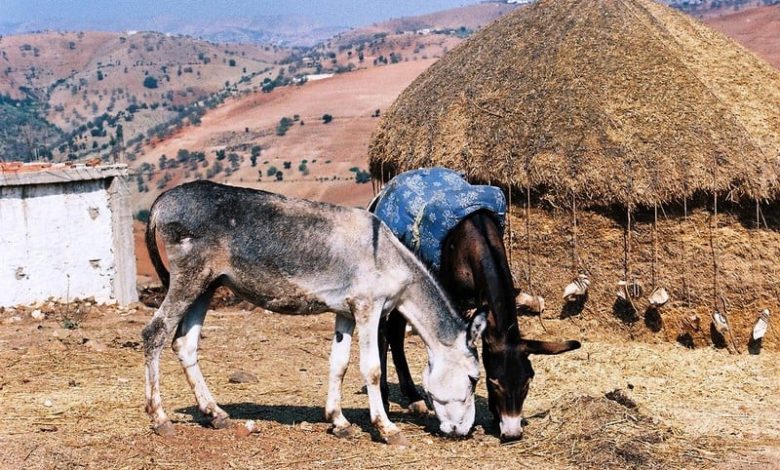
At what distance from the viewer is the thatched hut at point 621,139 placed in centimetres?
1030

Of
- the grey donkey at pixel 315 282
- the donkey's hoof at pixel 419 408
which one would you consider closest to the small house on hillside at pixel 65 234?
the grey donkey at pixel 315 282

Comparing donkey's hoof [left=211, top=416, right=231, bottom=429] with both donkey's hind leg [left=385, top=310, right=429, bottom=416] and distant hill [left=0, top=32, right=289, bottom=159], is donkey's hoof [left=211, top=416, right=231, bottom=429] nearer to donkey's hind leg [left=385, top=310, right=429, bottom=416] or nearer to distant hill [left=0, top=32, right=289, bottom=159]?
A: donkey's hind leg [left=385, top=310, right=429, bottom=416]

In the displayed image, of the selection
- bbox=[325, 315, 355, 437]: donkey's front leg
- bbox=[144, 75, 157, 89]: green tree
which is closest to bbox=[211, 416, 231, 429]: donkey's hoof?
bbox=[325, 315, 355, 437]: donkey's front leg

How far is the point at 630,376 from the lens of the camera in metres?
9.62

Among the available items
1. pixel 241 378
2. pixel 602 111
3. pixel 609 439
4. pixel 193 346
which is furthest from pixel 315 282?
pixel 602 111

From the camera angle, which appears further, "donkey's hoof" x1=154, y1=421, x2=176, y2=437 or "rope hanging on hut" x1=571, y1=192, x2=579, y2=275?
"rope hanging on hut" x1=571, y1=192, x2=579, y2=275

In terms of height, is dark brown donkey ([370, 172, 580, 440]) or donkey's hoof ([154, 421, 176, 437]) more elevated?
dark brown donkey ([370, 172, 580, 440])

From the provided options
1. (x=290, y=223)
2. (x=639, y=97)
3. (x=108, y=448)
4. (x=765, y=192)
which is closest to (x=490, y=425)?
(x=290, y=223)

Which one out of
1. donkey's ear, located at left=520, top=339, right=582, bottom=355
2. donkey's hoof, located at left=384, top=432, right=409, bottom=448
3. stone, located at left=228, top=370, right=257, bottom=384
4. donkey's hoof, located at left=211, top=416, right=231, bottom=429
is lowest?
stone, located at left=228, top=370, right=257, bottom=384

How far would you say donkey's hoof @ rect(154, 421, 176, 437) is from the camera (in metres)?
7.08

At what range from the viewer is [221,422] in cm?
730

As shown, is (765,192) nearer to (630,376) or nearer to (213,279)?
(630,376)

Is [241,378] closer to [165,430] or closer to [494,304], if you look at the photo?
[165,430]

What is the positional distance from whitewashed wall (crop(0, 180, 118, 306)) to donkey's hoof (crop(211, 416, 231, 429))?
707 cm
